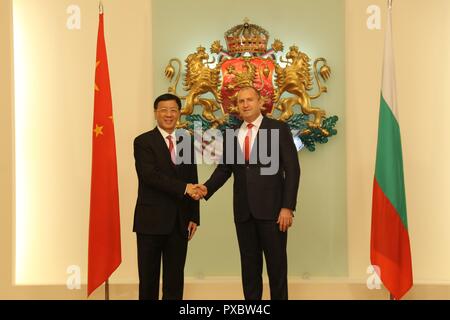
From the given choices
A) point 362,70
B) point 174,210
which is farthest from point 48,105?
point 362,70

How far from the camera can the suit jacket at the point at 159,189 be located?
3.32 metres

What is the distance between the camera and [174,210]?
3361mm

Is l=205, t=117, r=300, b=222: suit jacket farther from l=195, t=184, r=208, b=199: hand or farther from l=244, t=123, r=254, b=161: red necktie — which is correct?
l=195, t=184, r=208, b=199: hand

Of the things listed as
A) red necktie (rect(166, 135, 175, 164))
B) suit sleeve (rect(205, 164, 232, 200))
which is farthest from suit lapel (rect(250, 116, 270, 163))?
red necktie (rect(166, 135, 175, 164))

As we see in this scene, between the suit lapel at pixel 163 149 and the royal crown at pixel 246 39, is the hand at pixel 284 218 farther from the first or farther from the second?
the royal crown at pixel 246 39

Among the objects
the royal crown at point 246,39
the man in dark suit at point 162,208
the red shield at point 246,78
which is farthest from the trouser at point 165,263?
the royal crown at point 246,39

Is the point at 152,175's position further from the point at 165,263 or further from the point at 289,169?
the point at 289,169

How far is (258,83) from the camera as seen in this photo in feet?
14.5

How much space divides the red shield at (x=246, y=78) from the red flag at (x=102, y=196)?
0.94 metres

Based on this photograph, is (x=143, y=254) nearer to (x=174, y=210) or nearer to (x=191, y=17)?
(x=174, y=210)

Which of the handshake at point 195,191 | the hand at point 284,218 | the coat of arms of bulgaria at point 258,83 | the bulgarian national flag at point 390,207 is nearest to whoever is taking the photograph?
the hand at point 284,218

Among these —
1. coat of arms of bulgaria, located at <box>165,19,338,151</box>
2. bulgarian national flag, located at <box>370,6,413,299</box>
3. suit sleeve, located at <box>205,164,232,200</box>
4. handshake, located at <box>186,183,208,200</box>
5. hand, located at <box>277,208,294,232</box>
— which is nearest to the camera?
hand, located at <box>277,208,294,232</box>

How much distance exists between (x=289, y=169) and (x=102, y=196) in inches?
54.9

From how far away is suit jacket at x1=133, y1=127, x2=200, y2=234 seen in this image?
332 cm
